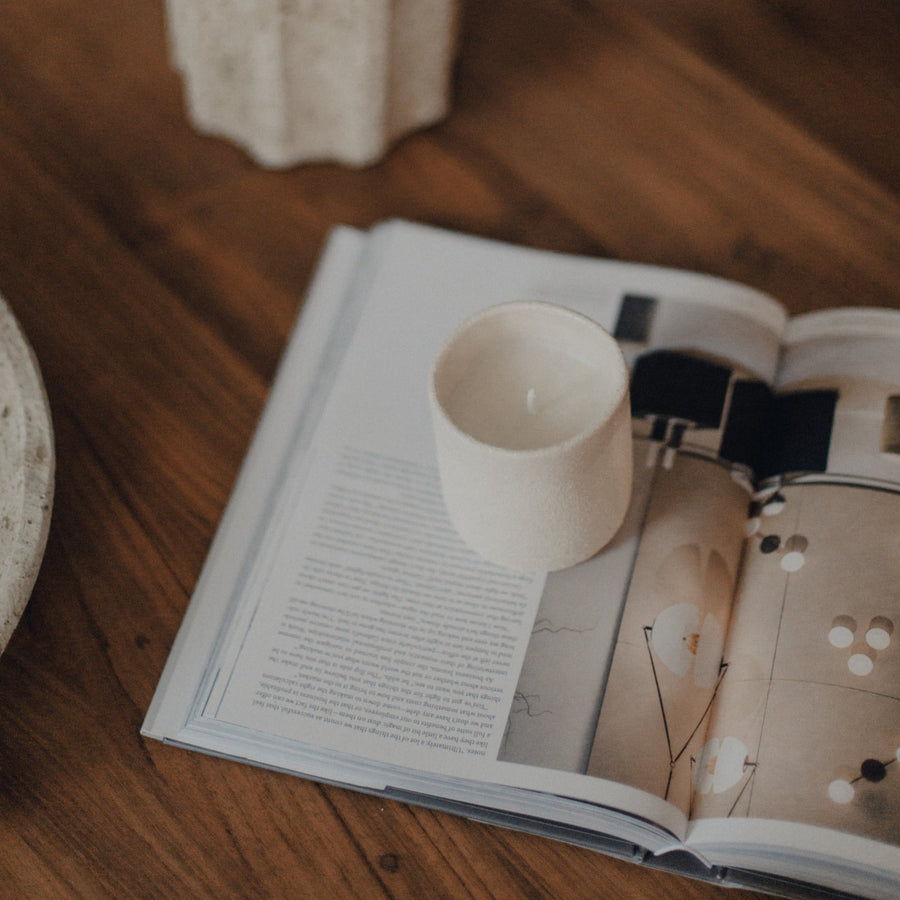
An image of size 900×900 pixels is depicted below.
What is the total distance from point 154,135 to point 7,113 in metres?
0.10

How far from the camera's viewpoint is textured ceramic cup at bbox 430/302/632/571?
37 centimetres

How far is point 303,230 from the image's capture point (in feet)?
1.90

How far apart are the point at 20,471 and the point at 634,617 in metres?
0.28

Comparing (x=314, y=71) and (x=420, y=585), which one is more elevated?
(x=314, y=71)

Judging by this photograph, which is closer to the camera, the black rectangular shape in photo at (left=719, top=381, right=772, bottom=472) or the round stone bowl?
the round stone bowl

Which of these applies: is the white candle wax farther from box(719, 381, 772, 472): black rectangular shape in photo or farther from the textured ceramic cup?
box(719, 381, 772, 472): black rectangular shape in photo

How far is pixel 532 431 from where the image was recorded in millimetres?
424

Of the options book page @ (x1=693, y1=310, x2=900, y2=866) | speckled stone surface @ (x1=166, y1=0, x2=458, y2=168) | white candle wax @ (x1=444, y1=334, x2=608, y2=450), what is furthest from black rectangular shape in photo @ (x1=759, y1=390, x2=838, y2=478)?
speckled stone surface @ (x1=166, y1=0, x2=458, y2=168)

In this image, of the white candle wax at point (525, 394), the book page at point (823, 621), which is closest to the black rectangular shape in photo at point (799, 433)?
the book page at point (823, 621)

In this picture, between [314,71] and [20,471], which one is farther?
[314,71]

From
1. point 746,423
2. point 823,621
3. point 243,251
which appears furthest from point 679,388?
point 243,251

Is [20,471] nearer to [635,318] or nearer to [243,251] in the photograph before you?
[243,251]

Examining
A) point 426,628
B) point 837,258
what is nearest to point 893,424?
point 837,258

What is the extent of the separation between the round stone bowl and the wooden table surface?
0.06 meters
